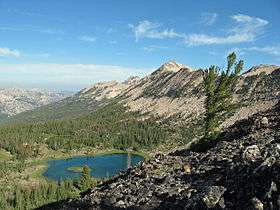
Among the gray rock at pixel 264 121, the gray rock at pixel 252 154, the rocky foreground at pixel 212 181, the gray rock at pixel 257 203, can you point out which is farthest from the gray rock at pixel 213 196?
the gray rock at pixel 264 121

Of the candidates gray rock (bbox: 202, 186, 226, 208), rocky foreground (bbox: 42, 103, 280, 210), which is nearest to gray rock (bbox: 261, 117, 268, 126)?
rocky foreground (bbox: 42, 103, 280, 210)

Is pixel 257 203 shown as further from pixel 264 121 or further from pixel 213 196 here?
pixel 264 121

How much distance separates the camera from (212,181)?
48.7 metres

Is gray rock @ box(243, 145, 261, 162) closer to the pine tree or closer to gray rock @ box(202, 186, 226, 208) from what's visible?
gray rock @ box(202, 186, 226, 208)

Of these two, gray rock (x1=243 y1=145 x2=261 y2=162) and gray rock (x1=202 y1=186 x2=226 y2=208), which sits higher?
gray rock (x1=243 y1=145 x2=261 y2=162)

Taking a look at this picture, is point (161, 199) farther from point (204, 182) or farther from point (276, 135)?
point (276, 135)

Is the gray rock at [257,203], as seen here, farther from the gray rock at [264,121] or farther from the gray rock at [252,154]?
the gray rock at [264,121]

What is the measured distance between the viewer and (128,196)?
174ft

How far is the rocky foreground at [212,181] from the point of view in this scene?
1602 inches

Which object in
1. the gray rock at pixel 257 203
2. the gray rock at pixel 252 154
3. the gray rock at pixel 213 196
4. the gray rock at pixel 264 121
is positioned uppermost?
the gray rock at pixel 264 121

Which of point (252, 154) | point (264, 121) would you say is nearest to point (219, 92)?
point (264, 121)

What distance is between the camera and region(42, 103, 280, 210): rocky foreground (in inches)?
1602

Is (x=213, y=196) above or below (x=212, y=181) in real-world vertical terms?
below

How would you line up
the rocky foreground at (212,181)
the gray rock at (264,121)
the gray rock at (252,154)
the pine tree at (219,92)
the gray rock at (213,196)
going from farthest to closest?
the pine tree at (219,92) < the gray rock at (264,121) < the gray rock at (252,154) < the gray rock at (213,196) < the rocky foreground at (212,181)
